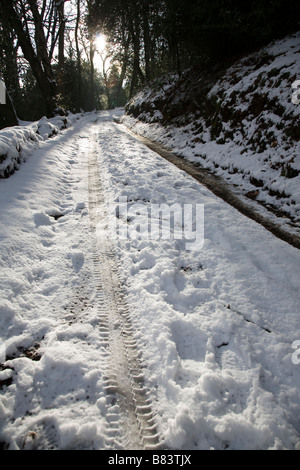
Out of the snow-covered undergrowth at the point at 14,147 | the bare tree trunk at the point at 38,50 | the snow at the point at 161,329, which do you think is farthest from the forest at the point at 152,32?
the snow at the point at 161,329

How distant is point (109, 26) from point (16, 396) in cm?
2631

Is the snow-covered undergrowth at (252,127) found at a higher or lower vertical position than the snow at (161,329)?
higher

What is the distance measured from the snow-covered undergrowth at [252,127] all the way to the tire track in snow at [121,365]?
10.3ft

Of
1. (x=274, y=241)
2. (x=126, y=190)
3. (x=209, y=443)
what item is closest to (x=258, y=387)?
(x=209, y=443)

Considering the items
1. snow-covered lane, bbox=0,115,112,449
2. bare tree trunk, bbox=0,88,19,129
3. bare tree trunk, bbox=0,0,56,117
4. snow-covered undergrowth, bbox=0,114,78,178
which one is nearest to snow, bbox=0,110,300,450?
Result: snow-covered lane, bbox=0,115,112,449

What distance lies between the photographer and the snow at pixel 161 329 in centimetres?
169

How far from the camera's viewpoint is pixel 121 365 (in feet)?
6.98

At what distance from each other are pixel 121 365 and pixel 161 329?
50cm

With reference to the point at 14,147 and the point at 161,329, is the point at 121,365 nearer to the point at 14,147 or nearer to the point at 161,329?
the point at 161,329

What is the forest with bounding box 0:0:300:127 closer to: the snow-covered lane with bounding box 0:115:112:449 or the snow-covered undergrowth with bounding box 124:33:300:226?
the snow-covered undergrowth with bounding box 124:33:300:226

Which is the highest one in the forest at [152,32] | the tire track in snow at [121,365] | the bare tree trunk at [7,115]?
the forest at [152,32]

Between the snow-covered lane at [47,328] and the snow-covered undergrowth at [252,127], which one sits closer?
the snow-covered lane at [47,328]

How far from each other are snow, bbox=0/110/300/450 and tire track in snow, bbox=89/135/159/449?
7 centimetres

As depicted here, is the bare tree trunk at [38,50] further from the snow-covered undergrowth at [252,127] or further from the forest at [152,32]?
the snow-covered undergrowth at [252,127]
